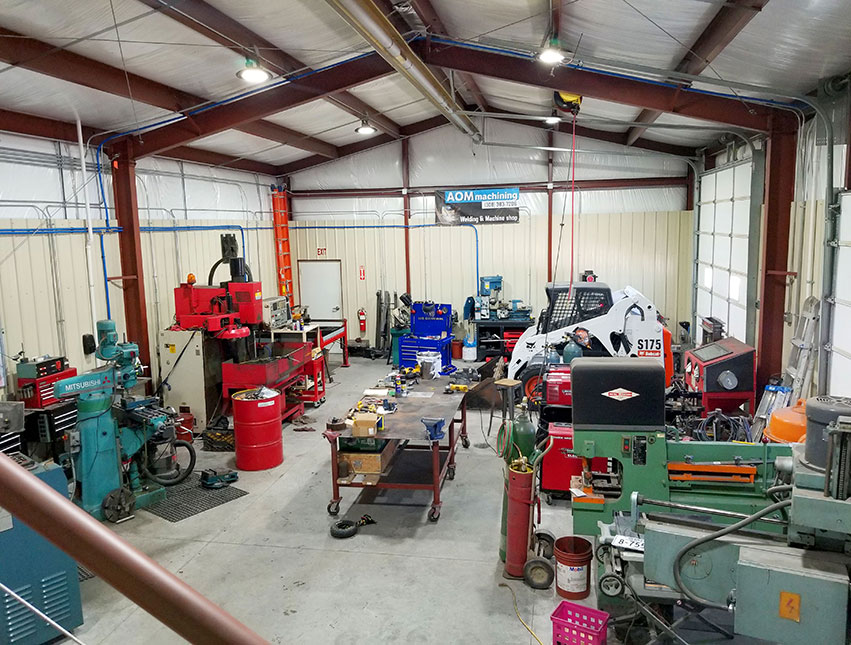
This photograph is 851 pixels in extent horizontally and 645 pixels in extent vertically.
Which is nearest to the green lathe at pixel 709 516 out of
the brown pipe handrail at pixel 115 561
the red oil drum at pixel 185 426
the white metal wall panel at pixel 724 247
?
the brown pipe handrail at pixel 115 561

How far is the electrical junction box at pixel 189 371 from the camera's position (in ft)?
26.1

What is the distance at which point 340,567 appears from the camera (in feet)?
15.9

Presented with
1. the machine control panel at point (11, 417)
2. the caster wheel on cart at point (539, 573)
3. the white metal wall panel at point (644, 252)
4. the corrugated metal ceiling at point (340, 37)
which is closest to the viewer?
the caster wheel on cart at point (539, 573)

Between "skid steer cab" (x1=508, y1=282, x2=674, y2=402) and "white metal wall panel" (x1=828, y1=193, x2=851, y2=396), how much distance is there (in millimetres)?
1847

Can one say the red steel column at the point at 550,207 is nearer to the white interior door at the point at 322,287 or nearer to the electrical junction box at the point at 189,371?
the white interior door at the point at 322,287

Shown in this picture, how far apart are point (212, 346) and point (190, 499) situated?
8.76 ft

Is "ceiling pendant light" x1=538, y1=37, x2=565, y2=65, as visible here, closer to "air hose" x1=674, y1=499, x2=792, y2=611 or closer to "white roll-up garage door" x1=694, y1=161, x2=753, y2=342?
"white roll-up garage door" x1=694, y1=161, x2=753, y2=342

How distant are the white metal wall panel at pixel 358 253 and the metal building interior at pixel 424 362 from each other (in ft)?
5.53

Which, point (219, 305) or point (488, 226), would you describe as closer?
point (219, 305)

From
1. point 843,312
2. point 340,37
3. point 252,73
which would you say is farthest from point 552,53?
point 843,312

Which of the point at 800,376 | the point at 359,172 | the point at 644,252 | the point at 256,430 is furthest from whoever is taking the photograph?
the point at 359,172

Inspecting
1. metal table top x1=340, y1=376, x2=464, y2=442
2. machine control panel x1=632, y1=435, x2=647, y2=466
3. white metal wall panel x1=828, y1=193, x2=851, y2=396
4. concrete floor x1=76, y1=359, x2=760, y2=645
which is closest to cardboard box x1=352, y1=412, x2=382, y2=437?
metal table top x1=340, y1=376, x2=464, y2=442

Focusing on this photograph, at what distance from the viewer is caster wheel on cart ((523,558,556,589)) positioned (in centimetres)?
446

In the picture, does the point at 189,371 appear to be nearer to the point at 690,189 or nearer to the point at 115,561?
the point at 115,561
